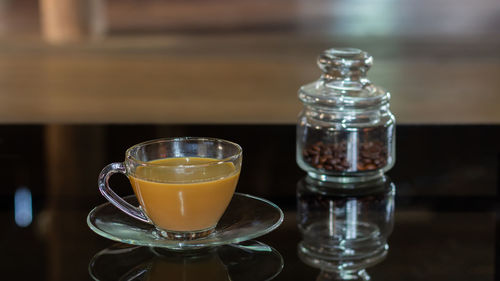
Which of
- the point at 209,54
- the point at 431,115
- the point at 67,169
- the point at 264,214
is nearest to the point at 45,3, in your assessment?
the point at 209,54

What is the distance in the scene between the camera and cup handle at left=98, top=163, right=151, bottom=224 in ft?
3.01

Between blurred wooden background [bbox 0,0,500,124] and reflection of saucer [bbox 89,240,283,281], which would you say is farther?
blurred wooden background [bbox 0,0,500,124]

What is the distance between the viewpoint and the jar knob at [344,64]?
1.17 meters

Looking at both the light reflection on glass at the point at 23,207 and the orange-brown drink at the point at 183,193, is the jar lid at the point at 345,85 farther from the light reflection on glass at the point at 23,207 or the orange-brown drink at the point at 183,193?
the light reflection on glass at the point at 23,207

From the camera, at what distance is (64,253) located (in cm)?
88

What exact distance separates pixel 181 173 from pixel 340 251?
0.19 m

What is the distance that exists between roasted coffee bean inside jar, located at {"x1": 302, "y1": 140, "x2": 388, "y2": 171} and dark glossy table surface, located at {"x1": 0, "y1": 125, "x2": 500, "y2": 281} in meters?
0.04

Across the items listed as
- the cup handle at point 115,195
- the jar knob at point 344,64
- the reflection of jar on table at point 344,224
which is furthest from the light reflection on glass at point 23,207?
the jar knob at point 344,64

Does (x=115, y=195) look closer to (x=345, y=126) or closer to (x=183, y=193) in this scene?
Result: (x=183, y=193)

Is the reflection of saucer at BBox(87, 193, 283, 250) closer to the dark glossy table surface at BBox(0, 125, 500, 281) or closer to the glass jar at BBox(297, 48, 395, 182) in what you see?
the dark glossy table surface at BBox(0, 125, 500, 281)

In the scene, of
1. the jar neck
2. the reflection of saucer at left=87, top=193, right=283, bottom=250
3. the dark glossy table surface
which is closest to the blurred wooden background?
the dark glossy table surface

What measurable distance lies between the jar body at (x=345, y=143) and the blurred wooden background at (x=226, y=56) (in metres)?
1.91

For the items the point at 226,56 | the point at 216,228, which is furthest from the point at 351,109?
the point at 226,56

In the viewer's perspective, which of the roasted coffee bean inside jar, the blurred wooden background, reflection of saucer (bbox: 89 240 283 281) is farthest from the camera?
the blurred wooden background
